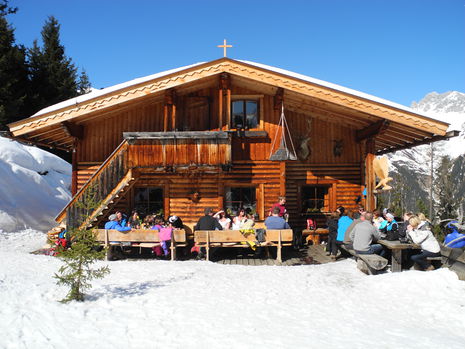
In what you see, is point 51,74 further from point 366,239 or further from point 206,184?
point 366,239

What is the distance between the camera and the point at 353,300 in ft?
25.1

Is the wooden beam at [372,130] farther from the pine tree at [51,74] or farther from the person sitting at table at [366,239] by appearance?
the pine tree at [51,74]

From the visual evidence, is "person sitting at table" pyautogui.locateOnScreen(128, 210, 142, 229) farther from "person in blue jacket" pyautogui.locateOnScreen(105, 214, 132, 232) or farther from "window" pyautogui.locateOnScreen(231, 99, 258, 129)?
"window" pyautogui.locateOnScreen(231, 99, 258, 129)

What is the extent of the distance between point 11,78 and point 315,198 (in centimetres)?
2761

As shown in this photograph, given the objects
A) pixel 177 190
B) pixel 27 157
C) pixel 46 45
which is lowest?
pixel 177 190

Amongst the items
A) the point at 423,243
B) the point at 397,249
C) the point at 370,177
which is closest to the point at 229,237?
the point at 397,249

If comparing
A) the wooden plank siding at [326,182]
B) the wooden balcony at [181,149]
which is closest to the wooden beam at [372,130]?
the wooden plank siding at [326,182]

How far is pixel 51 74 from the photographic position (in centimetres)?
3381

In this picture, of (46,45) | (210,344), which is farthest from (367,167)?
(46,45)

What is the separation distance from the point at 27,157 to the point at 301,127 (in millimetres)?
18539

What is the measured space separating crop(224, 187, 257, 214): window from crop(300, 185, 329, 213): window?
2.46m

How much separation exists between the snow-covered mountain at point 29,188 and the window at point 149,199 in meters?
6.77

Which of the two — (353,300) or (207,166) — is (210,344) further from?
(207,166)

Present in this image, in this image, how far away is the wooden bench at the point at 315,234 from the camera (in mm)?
14670
